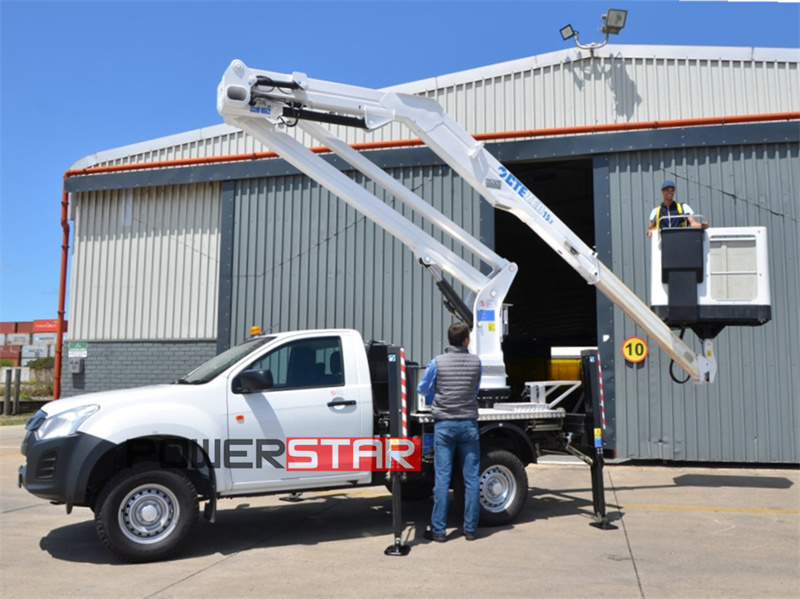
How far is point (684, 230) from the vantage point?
27.9ft

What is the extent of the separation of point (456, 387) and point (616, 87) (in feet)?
26.1

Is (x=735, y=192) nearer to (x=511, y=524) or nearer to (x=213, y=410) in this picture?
(x=511, y=524)

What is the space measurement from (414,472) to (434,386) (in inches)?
38.7

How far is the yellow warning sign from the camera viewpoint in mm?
11820

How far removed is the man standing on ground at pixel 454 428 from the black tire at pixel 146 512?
221cm

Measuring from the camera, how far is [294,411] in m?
6.75

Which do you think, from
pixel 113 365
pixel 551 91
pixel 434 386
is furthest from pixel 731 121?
pixel 113 365

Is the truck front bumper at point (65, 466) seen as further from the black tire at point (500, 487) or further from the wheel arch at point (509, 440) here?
the wheel arch at point (509, 440)

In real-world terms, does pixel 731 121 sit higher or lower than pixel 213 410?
higher

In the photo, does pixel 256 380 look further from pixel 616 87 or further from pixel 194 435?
pixel 616 87

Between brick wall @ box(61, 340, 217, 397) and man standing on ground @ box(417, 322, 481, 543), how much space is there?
25.9 feet

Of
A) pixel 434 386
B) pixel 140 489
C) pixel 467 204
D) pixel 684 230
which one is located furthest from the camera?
pixel 467 204

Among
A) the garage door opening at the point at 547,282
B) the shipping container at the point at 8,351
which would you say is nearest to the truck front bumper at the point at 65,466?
the garage door opening at the point at 547,282

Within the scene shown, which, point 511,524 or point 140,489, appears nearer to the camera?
point 140,489
